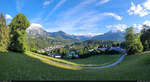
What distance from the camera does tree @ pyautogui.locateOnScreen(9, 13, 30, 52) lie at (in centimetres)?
2759

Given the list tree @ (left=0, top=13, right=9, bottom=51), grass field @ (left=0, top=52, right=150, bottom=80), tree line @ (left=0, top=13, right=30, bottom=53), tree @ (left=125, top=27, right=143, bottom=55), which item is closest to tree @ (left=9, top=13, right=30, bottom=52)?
tree line @ (left=0, top=13, right=30, bottom=53)

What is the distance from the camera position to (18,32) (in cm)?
2758

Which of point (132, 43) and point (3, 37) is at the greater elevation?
point (3, 37)

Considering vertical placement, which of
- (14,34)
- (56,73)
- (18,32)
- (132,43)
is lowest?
(56,73)

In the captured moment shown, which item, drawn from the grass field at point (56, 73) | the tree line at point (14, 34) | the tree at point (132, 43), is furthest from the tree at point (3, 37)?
the tree at point (132, 43)

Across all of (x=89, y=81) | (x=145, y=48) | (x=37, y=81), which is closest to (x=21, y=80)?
(x=37, y=81)

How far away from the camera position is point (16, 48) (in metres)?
27.3

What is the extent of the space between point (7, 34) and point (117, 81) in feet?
126

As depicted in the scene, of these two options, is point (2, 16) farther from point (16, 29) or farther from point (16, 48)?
point (16, 48)

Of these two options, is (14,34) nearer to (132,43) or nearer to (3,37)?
(3,37)

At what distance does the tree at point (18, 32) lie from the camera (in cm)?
2759

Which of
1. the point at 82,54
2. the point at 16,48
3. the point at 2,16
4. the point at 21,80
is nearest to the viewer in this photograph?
the point at 21,80

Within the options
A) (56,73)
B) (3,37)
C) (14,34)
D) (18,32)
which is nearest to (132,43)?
(56,73)

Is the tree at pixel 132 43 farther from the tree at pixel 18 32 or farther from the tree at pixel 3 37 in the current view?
the tree at pixel 3 37
